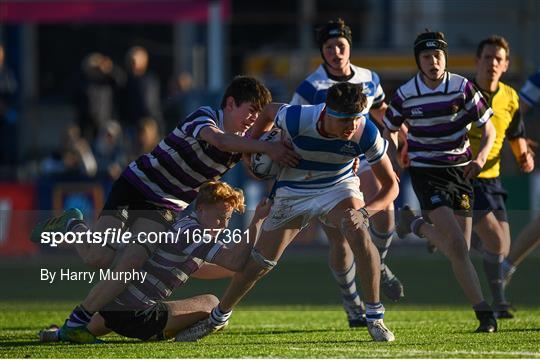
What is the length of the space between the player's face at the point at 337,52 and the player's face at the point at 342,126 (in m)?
1.95

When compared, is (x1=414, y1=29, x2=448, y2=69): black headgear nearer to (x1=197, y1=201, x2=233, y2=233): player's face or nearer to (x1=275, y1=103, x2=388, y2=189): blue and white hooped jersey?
(x1=275, y1=103, x2=388, y2=189): blue and white hooped jersey

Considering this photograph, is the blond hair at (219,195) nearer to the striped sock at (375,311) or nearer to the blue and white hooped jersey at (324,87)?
the striped sock at (375,311)

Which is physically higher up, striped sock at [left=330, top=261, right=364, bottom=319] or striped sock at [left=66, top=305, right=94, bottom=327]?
striped sock at [left=66, top=305, right=94, bottom=327]

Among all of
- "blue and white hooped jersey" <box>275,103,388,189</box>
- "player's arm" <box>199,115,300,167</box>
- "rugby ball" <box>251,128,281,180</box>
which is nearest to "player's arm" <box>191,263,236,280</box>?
"rugby ball" <box>251,128,281,180</box>

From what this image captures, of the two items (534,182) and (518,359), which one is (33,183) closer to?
(534,182)

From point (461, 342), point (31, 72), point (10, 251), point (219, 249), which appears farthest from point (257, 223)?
point (31, 72)

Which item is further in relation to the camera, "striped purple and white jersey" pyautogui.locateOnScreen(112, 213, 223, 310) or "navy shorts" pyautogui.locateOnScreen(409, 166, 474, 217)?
"navy shorts" pyautogui.locateOnScreen(409, 166, 474, 217)

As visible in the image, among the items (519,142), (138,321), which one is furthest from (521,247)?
(138,321)

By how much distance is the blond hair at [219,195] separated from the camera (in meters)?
9.14

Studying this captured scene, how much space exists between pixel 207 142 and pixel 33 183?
29.1 ft

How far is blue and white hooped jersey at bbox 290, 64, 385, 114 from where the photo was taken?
1050 cm

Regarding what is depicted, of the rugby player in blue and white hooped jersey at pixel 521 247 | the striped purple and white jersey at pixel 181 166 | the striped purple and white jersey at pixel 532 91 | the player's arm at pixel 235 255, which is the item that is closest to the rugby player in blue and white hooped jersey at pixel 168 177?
the striped purple and white jersey at pixel 181 166

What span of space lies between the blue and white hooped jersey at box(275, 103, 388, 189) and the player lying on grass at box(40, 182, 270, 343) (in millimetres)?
521

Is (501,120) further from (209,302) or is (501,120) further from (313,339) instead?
(209,302)
